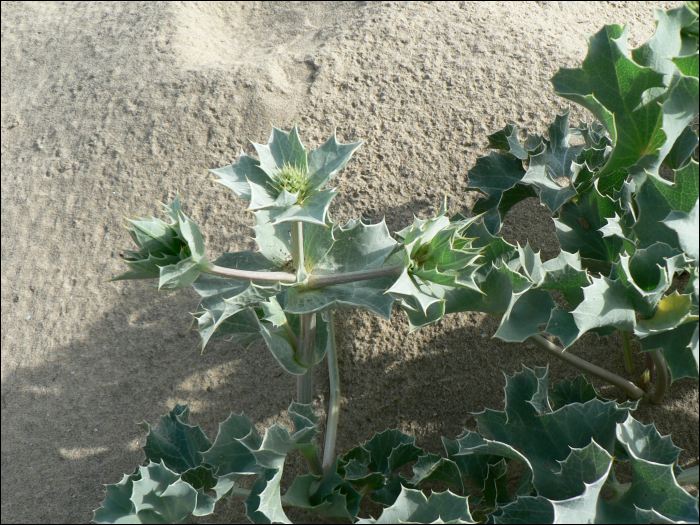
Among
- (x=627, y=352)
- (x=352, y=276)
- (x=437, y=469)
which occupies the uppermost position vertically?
(x=352, y=276)

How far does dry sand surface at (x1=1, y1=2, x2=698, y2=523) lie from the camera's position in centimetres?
181

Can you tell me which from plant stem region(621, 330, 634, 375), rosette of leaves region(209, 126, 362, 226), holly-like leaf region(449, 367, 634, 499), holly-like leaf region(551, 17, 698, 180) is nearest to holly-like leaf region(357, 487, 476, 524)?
holly-like leaf region(449, 367, 634, 499)

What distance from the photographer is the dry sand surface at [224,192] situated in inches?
71.2

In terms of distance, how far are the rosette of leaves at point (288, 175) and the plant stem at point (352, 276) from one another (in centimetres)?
19

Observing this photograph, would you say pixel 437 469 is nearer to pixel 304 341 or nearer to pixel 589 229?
pixel 304 341

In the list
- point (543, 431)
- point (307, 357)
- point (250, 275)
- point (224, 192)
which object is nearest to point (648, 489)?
point (543, 431)

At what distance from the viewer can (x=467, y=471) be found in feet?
4.71

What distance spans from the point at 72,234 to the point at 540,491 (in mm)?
2130

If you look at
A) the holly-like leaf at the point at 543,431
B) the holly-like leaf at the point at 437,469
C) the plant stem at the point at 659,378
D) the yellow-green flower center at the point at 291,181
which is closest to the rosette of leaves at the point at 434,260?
the yellow-green flower center at the point at 291,181

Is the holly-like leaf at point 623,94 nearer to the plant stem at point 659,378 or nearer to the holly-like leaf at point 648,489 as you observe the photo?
the plant stem at point 659,378

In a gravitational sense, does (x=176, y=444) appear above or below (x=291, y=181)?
below

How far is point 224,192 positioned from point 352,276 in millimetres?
A: 1184

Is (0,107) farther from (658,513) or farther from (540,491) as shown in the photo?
(658,513)

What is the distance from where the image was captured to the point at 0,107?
290 centimetres
